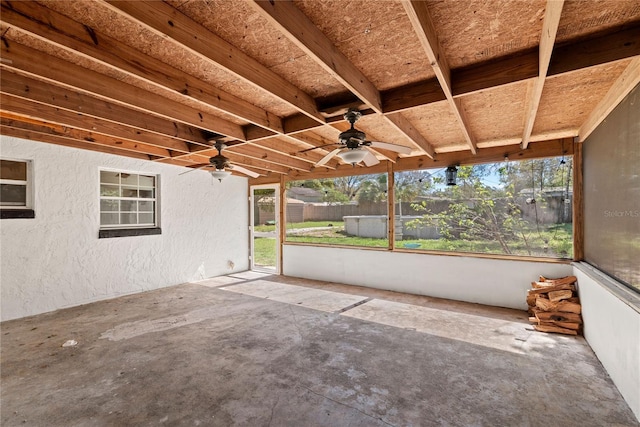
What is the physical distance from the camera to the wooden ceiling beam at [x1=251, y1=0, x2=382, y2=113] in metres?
1.40

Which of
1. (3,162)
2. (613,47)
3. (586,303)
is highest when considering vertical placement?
(613,47)

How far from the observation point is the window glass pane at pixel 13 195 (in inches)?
146

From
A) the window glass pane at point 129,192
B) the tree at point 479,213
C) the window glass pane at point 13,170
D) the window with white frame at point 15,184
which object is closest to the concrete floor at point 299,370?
the tree at point 479,213

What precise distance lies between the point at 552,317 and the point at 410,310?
5.39 ft

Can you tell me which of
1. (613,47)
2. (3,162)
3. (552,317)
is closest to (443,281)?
(552,317)

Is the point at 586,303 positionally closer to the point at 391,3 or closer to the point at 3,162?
the point at 391,3

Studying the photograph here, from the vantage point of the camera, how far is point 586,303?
306 cm

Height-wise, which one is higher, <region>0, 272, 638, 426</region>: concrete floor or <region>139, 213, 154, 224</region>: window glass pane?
<region>139, 213, 154, 224</region>: window glass pane

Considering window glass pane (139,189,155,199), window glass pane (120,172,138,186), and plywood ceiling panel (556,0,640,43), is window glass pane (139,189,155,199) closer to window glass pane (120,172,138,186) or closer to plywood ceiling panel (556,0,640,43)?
window glass pane (120,172,138,186)

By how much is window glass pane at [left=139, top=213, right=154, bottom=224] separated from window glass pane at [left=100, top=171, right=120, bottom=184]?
725 mm

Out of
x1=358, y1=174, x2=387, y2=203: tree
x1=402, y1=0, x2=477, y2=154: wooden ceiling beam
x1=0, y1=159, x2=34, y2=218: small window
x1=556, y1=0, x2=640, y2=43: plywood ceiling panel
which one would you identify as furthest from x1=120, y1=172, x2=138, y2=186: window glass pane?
x1=556, y1=0, x2=640, y2=43: plywood ceiling panel

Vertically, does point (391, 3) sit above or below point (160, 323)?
above

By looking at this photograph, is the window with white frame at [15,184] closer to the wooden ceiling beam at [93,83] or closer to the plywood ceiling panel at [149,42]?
the wooden ceiling beam at [93,83]

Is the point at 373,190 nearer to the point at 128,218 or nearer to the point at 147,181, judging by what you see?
the point at 147,181
